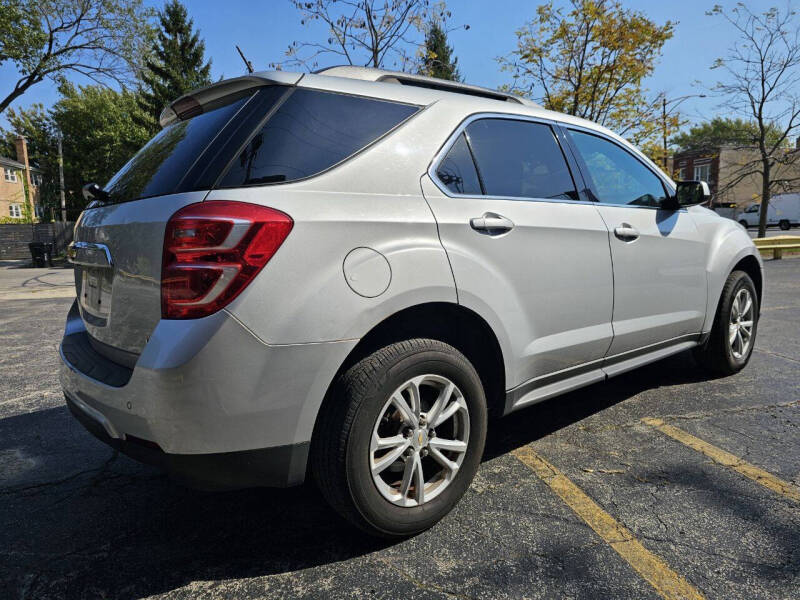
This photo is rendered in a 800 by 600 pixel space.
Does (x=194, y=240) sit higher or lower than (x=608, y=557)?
higher

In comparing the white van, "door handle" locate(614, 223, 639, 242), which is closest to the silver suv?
"door handle" locate(614, 223, 639, 242)

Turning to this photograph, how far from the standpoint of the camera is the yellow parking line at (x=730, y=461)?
2.49 meters

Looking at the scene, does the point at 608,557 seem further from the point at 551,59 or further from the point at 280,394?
the point at 551,59

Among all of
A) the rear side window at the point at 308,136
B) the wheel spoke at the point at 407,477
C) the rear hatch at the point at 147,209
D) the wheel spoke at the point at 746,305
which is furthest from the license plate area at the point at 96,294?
the wheel spoke at the point at 746,305

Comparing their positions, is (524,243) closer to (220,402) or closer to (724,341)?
(220,402)

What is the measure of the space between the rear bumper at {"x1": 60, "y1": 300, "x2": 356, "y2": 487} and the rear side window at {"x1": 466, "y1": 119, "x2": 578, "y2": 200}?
1198mm

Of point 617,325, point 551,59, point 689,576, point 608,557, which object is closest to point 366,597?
point 608,557

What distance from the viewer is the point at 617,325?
9.99ft

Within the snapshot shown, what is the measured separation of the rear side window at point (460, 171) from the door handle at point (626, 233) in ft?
3.47

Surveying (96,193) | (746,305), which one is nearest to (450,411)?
(96,193)

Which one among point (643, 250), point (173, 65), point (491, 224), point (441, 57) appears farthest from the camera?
point (441, 57)

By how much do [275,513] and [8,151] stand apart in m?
74.1

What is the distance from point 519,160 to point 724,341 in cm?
249

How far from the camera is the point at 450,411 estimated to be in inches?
86.7
